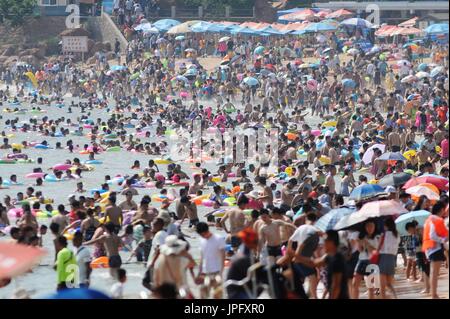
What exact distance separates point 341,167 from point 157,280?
15.9m

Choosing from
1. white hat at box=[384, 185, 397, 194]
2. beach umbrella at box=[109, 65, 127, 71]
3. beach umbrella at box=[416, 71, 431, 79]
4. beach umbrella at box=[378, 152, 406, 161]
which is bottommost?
beach umbrella at box=[109, 65, 127, 71]

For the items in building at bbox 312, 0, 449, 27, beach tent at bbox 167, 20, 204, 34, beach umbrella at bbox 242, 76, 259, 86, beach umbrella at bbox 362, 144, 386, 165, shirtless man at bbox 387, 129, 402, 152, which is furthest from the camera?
building at bbox 312, 0, 449, 27

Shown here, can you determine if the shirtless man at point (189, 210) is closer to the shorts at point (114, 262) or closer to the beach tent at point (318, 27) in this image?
the shorts at point (114, 262)

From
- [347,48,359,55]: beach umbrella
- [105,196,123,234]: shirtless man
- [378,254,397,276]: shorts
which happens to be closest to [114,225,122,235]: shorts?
[105,196,123,234]: shirtless man

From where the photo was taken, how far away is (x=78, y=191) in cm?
2816

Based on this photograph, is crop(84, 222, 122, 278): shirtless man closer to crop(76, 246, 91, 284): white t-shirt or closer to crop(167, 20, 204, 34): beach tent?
crop(76, 246, 91, 284): white t-shirt

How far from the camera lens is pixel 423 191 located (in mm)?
17656

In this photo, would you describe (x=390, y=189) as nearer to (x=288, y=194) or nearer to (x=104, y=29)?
(x=288, y=194)

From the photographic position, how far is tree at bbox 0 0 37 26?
6034 centimetres

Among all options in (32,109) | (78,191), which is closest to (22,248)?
(78,191)

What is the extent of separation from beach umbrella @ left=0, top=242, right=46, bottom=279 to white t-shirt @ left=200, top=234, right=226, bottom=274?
282 cm

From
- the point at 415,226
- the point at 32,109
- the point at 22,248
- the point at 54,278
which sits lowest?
the point at 32,109

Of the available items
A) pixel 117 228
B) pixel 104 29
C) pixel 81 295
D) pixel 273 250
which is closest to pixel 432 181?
pixel 273 250

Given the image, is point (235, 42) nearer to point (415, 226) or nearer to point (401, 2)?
point (401, 2)
